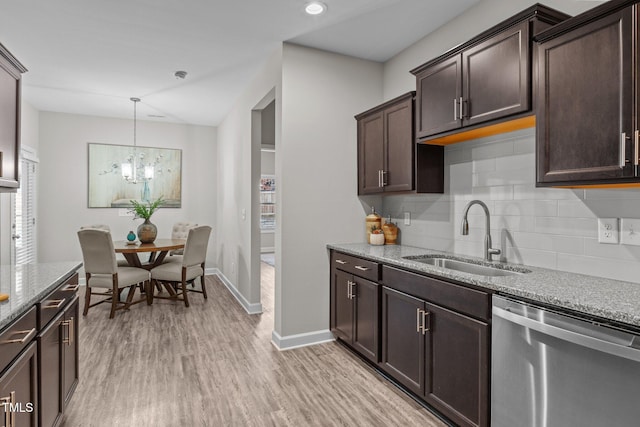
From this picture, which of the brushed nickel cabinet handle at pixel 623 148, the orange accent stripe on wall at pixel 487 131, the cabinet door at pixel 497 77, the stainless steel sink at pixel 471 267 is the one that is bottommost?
the stainless steel sink at pixel 471 267

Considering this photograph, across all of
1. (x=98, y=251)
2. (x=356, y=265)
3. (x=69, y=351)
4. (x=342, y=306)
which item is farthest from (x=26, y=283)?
(x=98, y=251)

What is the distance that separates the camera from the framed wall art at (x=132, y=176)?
5930 millimetres

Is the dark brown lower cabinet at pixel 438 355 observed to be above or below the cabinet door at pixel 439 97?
below

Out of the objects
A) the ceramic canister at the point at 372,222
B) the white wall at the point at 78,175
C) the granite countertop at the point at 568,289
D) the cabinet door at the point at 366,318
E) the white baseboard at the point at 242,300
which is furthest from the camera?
the white wall at the point at 78,175

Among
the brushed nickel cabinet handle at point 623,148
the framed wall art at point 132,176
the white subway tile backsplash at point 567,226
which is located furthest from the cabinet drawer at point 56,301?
the framed wall art at point 132,176

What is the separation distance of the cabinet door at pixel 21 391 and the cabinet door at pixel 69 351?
45 cm

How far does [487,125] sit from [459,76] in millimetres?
413

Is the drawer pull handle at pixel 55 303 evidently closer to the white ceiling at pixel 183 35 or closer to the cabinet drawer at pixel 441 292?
the cabinet drawer at pixel 441 292

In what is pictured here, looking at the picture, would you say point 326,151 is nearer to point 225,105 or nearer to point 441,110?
point 441,110

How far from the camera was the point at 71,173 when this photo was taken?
19.0ft

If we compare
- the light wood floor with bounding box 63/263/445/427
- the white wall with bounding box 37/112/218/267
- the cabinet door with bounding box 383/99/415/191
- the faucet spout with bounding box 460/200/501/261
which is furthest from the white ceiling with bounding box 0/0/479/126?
the light wood floor with bounding box 63/263/445/427

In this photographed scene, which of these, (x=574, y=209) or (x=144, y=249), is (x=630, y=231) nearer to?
(x=574, y=209)

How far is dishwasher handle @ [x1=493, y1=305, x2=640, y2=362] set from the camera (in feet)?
4.05

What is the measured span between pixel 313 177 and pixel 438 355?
6.15 feet
